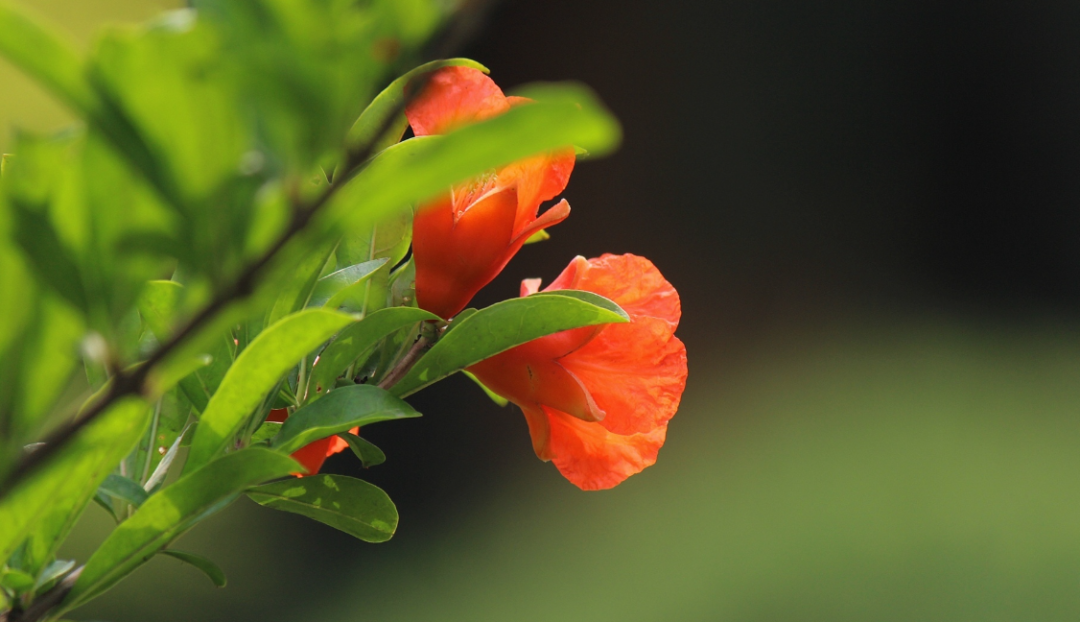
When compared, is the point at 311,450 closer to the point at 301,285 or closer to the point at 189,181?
the point at 301,285

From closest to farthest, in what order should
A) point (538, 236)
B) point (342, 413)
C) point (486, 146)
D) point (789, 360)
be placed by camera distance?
point (486, 146) → point (342, 413) → point (538, 236) → point (789, 360)

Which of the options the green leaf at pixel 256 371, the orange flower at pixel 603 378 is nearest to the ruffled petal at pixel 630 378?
the orange flower at pixel 603 378

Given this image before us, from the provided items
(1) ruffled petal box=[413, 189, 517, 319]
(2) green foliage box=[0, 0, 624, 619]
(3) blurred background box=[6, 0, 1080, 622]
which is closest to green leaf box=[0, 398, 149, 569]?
(2) green foliage box=[0, 0, 624, 619]

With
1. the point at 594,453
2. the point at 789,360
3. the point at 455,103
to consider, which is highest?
the point at 455,103

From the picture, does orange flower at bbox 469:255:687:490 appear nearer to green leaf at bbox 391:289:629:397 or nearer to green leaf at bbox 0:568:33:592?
green leaf at bbox 391:289:629:397

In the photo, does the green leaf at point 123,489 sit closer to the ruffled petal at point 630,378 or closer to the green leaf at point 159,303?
the green leaf at point 159,303

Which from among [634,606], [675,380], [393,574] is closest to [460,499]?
[393,574]

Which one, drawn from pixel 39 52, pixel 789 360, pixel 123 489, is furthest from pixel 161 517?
pixel 789 360
